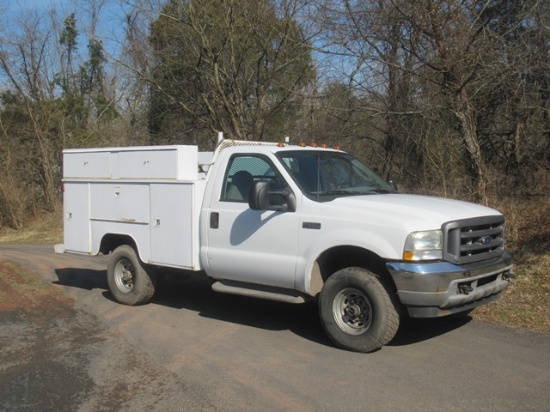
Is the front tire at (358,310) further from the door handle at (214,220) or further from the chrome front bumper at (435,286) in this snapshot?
the door handle at (214,220)

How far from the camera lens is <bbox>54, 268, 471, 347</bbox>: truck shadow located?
21.7 ft

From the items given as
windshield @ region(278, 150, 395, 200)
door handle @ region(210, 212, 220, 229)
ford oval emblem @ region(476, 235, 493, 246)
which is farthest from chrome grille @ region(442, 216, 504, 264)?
door handle @ region(210, 212, 220, 229)

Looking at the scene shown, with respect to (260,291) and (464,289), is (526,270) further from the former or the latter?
(260,291)

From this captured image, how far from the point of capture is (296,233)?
632 cm

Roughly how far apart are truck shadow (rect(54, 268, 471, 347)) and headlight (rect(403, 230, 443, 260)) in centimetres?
114

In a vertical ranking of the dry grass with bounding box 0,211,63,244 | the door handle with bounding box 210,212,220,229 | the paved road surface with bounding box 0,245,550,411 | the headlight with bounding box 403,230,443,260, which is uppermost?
the door handle with bounding box 210,212,220,229

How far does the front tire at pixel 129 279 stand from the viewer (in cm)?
805

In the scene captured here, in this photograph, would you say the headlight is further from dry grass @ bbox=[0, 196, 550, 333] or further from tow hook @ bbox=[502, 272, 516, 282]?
dry grass @ bbox=[0, 196, 550, 333]

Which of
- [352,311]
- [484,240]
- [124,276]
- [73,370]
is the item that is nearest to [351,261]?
[352,311]

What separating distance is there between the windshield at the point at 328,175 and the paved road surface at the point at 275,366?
162cm

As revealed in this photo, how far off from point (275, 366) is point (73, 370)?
6.22ft

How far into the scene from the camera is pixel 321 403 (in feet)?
15.1

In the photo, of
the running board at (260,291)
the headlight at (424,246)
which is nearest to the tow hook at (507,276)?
the headlight at (424,246)

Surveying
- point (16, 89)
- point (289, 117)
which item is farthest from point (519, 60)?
point (16, 89)
